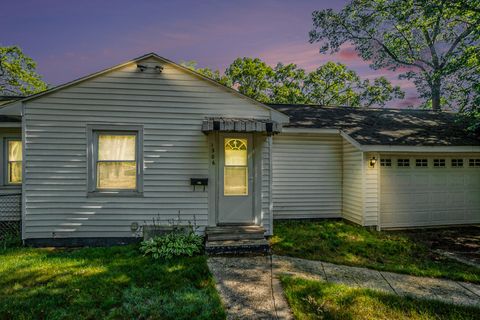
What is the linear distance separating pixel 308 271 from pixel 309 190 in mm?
4585

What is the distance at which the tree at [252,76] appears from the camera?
27.1m

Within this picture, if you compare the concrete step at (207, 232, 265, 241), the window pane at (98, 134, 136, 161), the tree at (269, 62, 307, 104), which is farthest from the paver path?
the tree at (269, 62, 307, 104)

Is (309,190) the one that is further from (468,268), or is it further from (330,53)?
(330,53)

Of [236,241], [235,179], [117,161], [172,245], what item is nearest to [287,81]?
[235,179]

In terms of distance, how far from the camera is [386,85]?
2589 cm

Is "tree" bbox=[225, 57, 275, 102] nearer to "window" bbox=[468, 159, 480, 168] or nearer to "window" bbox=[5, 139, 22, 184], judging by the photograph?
"window" bbox=[468, 159, 480, 168]

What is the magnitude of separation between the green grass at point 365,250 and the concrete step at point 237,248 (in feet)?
1.49

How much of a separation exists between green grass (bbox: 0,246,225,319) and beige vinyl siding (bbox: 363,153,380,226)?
547cm

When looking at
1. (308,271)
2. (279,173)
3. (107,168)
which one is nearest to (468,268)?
(308,271)

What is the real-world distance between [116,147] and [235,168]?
2846 millimetres

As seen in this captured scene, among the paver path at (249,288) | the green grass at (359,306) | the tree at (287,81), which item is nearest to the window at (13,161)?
the paver path at (249,288)

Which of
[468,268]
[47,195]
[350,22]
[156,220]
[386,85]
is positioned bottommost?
[468,268]

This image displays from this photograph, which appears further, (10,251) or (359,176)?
(359,176)

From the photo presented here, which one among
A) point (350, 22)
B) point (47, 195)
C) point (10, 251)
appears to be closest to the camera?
point (10, 251)
